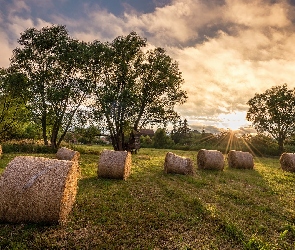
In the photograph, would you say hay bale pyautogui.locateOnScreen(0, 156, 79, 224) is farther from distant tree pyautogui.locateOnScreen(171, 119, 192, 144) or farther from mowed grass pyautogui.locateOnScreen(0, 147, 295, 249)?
distant tree pyautogui.locateOnScreen(171, 119, 192, 144)

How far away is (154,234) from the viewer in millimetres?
6898

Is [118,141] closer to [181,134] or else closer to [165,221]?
[165,221]

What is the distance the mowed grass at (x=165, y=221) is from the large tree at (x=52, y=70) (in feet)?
61.4

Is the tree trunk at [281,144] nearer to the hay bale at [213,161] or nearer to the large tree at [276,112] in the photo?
the large tree at [276,112]

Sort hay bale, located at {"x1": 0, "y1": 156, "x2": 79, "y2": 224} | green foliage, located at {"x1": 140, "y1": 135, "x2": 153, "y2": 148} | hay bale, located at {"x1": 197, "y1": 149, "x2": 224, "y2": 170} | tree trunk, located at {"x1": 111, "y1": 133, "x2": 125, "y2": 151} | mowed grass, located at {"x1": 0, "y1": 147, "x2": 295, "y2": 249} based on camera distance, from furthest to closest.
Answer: green foliage, located at {"x1": 140, "y1": 135, "x2": 153, "y2": 148} → tree trunk, located at {"x1": 111, "y1": 133, "x2": 125, "y2": 151} → hay bale, located at {"x1": 197, "y1": 149, "x2": 224, "y2": 170} → hay bale, located at {"x1": 0, "y1": 156, "x2": 79, "y2": 224} → mowed grass, located at {"x1": 0, "y1": 147, "x2": 295, "y2": 249}

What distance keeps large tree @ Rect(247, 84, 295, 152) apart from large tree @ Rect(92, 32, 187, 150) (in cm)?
2544

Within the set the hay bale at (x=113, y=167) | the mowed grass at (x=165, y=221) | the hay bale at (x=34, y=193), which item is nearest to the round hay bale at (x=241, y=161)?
the mowed grass at (x=165, y=221)

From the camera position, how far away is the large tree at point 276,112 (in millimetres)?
46438

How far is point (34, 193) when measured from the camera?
23.6ft

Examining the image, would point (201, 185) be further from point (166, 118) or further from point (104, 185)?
point (166, 118)

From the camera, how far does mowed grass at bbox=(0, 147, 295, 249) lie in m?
6.36

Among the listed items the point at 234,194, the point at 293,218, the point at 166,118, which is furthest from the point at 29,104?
the point at 293,218

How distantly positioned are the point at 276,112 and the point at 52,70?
4063 cm

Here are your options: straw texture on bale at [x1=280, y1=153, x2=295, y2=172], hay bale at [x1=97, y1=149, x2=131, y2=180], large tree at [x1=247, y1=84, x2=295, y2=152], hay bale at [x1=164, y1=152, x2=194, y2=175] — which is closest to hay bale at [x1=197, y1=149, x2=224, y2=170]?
hay bale at [x1=164, y1=152, x2=194, y2=175]
